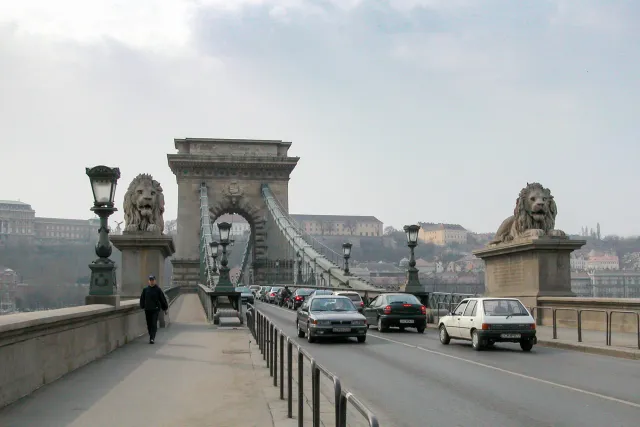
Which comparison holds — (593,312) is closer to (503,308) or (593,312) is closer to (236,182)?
(503,308)

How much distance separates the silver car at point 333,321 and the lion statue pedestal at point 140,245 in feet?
19.9

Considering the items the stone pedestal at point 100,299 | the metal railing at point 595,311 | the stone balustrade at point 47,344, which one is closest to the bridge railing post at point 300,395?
the stone balustrade at point 47,344

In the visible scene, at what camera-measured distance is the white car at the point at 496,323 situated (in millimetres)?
18641

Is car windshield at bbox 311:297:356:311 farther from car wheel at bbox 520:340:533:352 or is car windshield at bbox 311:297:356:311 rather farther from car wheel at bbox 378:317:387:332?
car wheel at bbox 520:340:533:352

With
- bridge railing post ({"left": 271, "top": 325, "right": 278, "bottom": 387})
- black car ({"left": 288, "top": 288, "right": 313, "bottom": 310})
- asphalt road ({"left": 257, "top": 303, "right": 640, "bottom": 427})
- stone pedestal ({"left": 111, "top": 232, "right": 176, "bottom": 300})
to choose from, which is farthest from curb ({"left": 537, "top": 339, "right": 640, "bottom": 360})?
black car ({"left": 288, "top": 288, "right": 313, "bottom": 310})

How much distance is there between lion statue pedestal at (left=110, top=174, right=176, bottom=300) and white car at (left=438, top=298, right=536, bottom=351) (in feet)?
36.2

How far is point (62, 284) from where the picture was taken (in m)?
31.4

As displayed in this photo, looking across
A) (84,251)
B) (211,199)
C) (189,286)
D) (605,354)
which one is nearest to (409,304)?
(605,354)

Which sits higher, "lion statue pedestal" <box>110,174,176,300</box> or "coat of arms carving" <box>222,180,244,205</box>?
"coat of arms carving" <box>222,180,244,205</box>

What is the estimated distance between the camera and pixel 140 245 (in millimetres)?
25953

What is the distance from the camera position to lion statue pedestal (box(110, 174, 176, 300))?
25781 millimetres

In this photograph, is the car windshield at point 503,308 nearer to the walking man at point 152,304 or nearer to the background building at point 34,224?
the walking man at point 152,304

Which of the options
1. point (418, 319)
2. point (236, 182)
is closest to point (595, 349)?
point (418, 319)

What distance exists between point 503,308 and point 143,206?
1395cm
